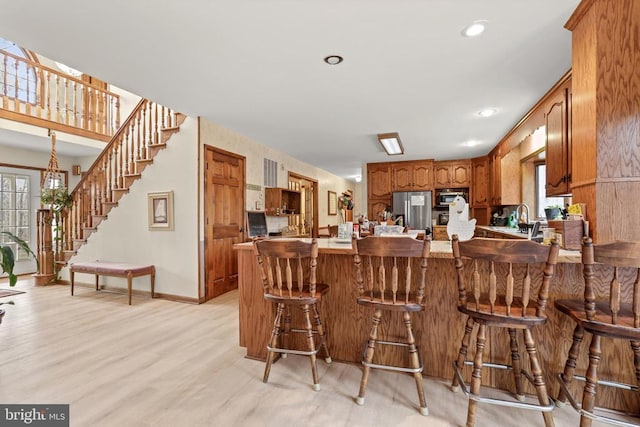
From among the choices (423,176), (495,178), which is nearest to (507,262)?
(495,178)

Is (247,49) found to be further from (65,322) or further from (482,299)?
(65,322)

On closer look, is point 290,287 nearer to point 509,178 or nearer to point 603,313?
point 603,313

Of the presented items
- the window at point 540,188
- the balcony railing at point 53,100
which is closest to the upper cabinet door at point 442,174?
the window at point 540,188

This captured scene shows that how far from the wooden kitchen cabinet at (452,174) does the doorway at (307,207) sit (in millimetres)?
2870

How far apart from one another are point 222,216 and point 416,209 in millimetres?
4047

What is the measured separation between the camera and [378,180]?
706 centimetres

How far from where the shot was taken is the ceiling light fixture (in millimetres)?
4793

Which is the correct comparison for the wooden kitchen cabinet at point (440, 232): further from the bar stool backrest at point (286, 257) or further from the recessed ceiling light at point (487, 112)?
the bar stool backrest at point (286, 257)

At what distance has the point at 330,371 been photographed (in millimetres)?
2246

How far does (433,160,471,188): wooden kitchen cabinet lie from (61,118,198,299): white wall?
4.96m

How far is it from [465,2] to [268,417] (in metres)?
2.67

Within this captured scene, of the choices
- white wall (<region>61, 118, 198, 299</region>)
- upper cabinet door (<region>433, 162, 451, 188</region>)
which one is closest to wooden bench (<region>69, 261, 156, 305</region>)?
white wall (<region>61, 118, 198, 299</region>)

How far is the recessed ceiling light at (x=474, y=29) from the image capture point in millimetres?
2098

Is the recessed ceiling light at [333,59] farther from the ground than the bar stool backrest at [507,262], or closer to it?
farther from the ground
